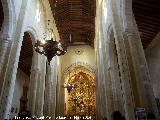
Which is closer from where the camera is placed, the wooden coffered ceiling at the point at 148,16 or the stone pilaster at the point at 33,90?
the wooden coffered ceiling at the point at 148,16

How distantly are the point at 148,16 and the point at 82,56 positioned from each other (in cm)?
1168

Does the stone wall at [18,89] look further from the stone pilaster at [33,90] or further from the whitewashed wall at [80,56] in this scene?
the stone pilaster at [33,90]

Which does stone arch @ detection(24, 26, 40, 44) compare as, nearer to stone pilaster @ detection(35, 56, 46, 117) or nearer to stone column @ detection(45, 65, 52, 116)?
stone pilaster @ detection(35, 56, 46, 117)

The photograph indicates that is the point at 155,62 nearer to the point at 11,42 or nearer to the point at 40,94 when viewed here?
the point at 40,94

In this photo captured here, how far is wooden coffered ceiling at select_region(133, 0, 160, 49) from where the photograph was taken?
1059cm

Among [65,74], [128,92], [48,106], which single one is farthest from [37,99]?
[65,74]

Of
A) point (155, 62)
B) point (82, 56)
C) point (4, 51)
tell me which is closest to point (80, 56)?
point (82, 56)

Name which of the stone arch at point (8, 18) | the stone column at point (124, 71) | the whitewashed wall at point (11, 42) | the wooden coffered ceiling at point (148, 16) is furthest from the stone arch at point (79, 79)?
the stone column at point (124, 71)

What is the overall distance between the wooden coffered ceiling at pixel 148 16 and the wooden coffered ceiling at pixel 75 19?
505 centimetres

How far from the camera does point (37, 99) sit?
42.8 ft

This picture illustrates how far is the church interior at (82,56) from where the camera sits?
7.04m

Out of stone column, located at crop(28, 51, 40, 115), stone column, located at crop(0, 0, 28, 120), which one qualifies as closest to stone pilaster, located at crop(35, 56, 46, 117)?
stone column, located at crop(28, 51, 40, 115)

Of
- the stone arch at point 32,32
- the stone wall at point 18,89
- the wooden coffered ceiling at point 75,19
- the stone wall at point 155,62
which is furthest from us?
the stone wall at point 18,89

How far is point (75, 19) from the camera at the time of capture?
1866 centimetres
